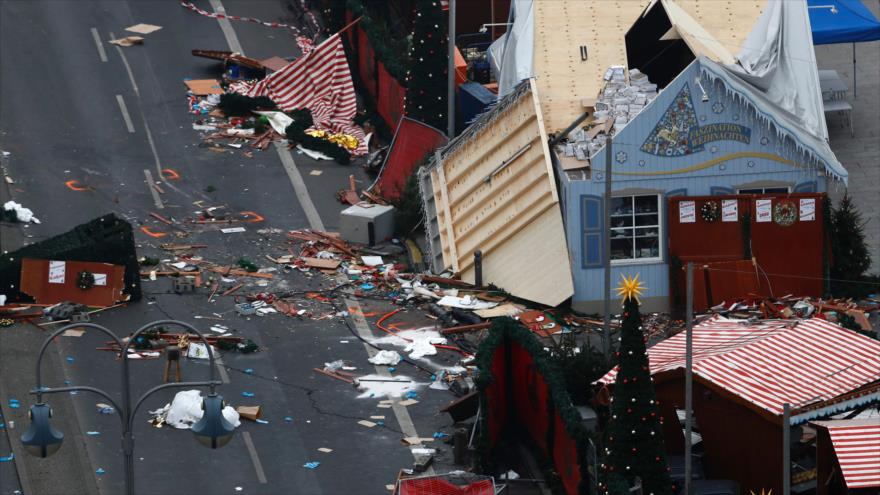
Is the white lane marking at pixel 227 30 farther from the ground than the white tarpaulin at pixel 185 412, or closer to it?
farther from the ground

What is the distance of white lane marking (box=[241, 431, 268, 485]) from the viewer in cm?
2691

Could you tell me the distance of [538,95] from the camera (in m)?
34.2

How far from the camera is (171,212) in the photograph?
125 feet

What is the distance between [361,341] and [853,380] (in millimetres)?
9955

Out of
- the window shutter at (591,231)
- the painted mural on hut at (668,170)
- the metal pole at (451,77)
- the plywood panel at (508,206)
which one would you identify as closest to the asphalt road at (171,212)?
the plywood panel at (508,206)

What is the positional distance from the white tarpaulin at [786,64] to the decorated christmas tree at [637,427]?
10.9 metres

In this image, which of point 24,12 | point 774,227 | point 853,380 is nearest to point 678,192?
point 774,227

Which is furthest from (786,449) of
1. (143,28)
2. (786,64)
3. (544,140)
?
(143,28)

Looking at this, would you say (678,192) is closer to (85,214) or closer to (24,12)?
(85,214)

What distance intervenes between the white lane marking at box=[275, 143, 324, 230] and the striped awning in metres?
1.80

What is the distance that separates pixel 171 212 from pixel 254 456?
11534 mm

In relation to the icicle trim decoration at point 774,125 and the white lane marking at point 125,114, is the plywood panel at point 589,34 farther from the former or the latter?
the white lane marking at point 125,114

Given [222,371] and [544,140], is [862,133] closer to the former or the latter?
[544,140]

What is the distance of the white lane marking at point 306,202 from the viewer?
1141 inches
